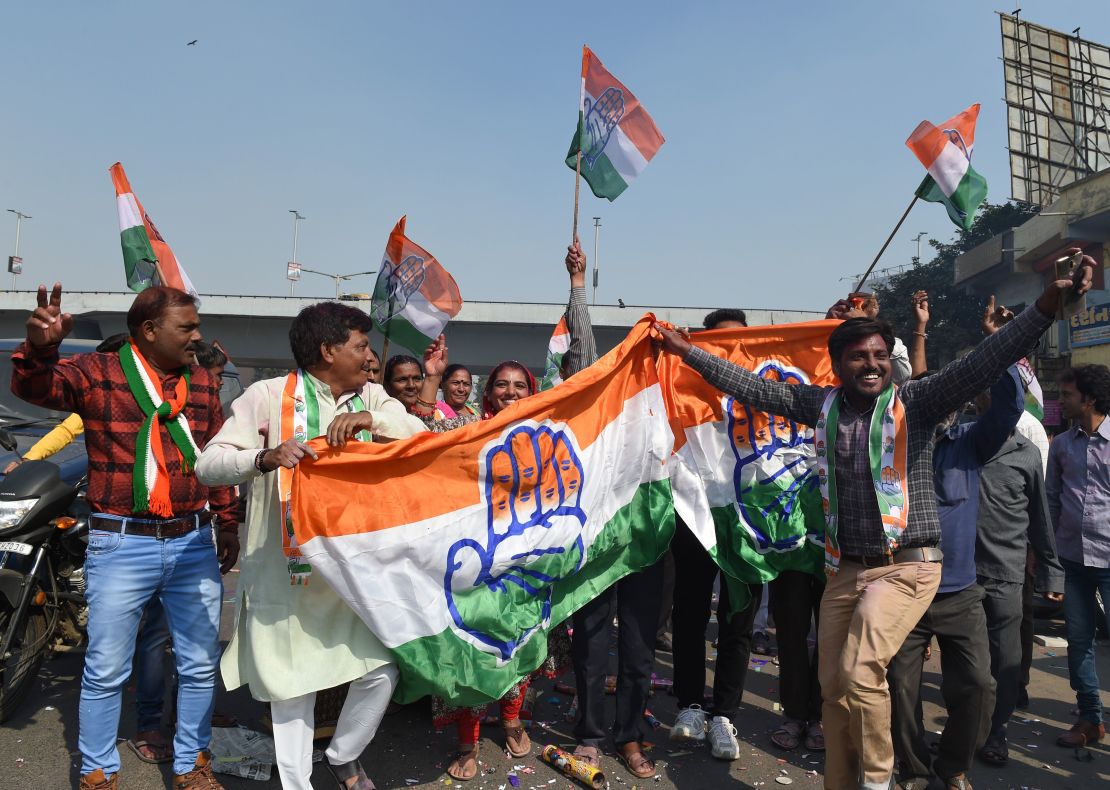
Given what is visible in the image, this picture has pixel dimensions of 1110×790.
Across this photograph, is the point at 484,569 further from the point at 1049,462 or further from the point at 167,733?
the point at 1049,462

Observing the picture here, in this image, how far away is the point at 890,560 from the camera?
3398mm

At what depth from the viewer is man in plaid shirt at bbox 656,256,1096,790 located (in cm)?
324

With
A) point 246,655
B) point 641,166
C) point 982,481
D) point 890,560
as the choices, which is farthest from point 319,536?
point 641,166

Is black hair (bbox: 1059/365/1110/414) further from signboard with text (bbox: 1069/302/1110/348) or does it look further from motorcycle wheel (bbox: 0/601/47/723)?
signboard with text (bbox: 1069/302/1110/348)

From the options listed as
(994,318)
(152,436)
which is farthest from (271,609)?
(994,318)

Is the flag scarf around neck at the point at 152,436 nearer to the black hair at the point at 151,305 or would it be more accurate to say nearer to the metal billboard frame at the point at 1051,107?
the black hair at the point at 151,305

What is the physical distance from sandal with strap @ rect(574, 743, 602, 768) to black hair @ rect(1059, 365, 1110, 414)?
11.7 ft

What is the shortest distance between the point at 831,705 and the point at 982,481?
5.57 feet

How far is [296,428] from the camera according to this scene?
10.7 feet

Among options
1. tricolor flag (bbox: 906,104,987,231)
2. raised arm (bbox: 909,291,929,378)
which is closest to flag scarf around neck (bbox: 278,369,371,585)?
raised arm (bbox: 909,291,929,378)

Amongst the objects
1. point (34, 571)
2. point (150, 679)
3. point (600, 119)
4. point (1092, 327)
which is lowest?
point (150, 679)

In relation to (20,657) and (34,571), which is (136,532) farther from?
(20,657)

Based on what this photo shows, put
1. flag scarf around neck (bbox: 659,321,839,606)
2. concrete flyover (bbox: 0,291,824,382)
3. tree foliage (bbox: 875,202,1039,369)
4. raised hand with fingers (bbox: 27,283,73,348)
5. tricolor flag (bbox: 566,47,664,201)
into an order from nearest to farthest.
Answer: raised hand with fingers (bbox: 27,283,73,348) → flag scarf around neck (bbox: 659,321,839,606) → tricolor flag (bbox: 566,47,664,201) → concrete flyover (bbox: 0,291,824,382) → tree foliage (bbox: 875,202,1039,369)

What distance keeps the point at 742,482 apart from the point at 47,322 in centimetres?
332
